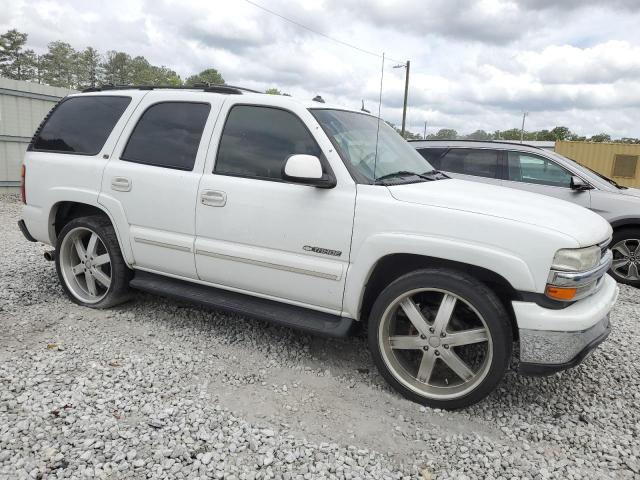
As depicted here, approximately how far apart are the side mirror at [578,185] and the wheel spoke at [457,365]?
438cm

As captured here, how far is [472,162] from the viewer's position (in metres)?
7.14

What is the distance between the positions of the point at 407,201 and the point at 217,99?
1734mm

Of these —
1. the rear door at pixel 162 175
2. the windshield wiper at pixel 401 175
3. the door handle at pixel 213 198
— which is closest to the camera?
the windshield wiper at pixel 401 175

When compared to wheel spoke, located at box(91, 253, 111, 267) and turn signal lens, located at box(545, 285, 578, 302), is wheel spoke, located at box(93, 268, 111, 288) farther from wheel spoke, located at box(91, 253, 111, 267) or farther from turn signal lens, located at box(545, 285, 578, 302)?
turn signal lens, located at box(545, 285, 578, 302)

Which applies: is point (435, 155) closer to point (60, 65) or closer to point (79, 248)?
point (79, 248)

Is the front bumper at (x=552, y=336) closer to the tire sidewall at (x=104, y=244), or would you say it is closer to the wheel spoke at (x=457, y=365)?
the wheel spoke at (x=457, y=365)

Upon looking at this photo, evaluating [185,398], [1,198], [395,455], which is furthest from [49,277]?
[1,198]

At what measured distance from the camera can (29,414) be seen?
2725mm

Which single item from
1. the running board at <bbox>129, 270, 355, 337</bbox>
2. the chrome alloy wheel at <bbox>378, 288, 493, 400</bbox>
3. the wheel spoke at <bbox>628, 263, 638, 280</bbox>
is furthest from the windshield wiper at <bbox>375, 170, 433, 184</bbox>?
the wheel spoke at <bbox>628, 263, 638, 280</bbox>

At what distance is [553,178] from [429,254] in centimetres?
460

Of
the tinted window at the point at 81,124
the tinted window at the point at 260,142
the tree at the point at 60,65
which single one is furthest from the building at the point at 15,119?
the tree at the point at 60,65

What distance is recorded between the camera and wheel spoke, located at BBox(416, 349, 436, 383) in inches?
118

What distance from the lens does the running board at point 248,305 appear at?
3.22 metres

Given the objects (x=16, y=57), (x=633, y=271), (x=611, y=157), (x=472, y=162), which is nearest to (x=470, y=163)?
(x=472, y=162)
